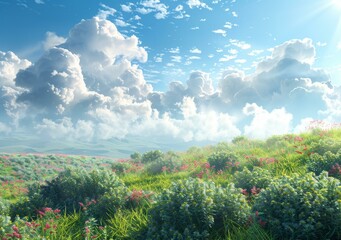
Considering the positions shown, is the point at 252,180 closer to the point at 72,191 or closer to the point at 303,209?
the point at 303,209

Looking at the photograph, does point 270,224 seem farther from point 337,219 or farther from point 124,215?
point 124,215

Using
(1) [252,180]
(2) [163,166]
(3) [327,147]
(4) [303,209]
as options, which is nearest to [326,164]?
(1) [252,180]

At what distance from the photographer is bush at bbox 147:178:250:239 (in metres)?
7.07

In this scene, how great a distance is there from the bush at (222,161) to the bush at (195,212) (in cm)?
721

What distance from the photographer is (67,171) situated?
12844 mm

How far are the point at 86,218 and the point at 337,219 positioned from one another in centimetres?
720

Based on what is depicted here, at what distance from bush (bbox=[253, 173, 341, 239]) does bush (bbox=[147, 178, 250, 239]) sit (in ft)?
2.78

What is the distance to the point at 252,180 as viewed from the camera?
9.72m

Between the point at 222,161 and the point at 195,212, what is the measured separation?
27.6ft

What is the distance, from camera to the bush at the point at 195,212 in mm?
7074

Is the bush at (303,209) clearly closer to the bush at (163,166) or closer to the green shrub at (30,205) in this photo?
the green shrub at (30,205)

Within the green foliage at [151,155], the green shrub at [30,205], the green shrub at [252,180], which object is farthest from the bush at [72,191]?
the green foliage at [151,155]

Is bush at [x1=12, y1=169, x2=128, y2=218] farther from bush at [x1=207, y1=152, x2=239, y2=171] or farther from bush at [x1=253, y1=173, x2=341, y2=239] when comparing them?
bush at [x1=207, y1=152, x2=239, y2=171]

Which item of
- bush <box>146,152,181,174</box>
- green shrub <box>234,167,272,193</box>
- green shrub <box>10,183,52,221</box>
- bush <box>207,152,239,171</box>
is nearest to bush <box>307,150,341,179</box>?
green shrub <box>234,167,272,193</box>
